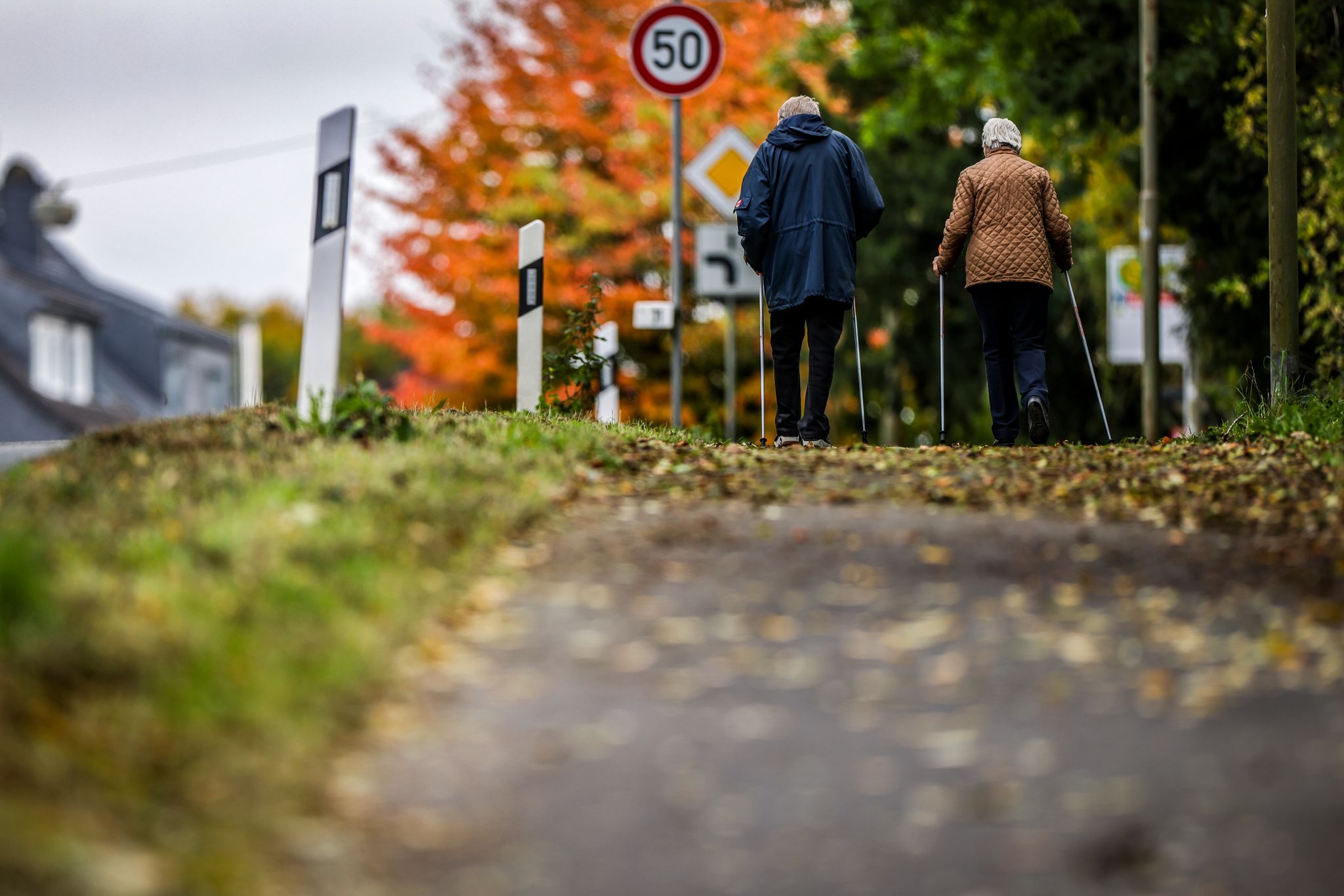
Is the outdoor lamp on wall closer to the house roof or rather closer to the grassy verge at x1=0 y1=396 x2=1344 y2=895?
the house roof

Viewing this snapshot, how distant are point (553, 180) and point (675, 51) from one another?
14.1m

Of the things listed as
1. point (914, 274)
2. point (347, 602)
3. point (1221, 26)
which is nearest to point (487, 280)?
point (914, 274)

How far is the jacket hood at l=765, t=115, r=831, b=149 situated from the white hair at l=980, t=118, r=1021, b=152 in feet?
3.46

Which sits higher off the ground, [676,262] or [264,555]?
[676,262]

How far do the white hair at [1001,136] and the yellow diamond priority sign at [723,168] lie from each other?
3.63m

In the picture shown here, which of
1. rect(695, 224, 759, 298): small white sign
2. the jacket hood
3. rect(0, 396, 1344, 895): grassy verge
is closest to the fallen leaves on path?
rect(0, 396, 1344, 895): grassy verge

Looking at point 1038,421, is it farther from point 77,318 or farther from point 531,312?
point 77,318

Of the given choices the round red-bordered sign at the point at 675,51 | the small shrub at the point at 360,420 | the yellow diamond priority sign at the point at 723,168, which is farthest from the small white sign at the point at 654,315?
the small shrub at the point at 360,420

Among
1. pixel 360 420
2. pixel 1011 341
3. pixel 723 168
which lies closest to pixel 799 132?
pixel 1011 341

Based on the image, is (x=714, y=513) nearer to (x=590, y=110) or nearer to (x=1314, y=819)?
(x=1314, y=819)

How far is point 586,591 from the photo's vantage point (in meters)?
5.07

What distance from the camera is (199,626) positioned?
4.22 metres

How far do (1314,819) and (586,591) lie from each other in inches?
83.7

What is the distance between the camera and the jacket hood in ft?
32.8
